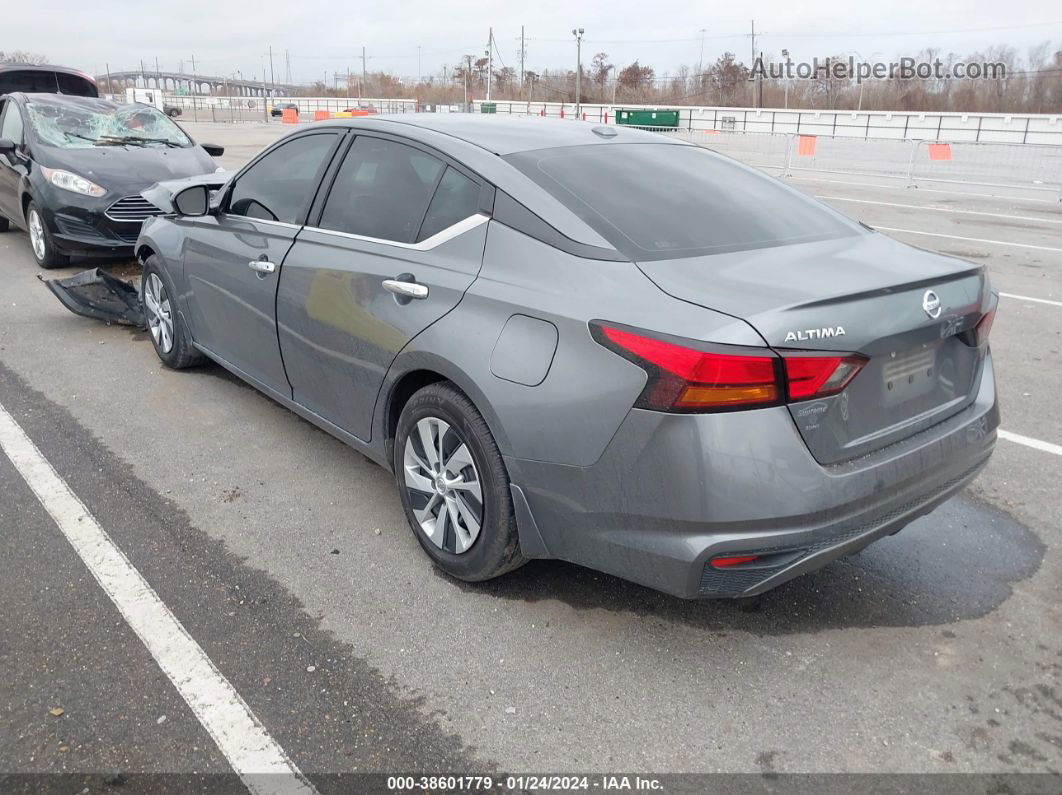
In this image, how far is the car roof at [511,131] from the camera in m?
3.31

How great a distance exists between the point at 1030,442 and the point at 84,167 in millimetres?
8236

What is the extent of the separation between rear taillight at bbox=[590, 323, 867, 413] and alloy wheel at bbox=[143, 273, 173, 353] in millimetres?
3940

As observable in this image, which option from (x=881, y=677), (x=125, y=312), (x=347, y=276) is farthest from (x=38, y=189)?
(x=881, y=677)

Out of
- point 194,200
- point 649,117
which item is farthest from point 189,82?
point 194,200

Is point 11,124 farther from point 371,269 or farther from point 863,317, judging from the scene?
point 863,317

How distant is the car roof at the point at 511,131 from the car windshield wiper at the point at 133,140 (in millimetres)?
6078

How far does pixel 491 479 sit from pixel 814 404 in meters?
1.08

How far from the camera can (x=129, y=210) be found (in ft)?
25.9

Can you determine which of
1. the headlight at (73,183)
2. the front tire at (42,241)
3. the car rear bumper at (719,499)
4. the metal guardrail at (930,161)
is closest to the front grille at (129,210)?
the headlight at (73,183)

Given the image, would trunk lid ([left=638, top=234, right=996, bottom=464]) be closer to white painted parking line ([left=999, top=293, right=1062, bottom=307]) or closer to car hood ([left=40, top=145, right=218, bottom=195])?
white painted parking line ([left=999, top=293, right=1062, bottom=307])

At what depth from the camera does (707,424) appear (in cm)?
228

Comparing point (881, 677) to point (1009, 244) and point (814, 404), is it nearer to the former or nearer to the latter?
point (814, 404)

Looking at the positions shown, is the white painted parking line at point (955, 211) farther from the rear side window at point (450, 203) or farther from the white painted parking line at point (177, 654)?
the white painted parking line at point (177, 654)

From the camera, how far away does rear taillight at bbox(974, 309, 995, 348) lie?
2.85 meters
